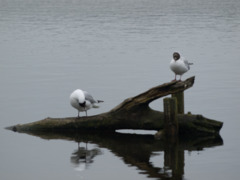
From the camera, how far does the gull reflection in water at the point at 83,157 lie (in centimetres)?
1856

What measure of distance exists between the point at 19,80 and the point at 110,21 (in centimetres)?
3604

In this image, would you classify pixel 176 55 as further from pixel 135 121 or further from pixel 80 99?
pixel 80 99

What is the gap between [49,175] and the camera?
17.8m

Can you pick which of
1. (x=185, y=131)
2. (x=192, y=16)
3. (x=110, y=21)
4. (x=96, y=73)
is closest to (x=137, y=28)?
(x=110, y=21)

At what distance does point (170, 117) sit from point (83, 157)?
9.41 feet

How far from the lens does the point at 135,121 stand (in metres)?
20.4

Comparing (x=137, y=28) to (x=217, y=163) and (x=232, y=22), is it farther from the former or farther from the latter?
(x=217, y=163)

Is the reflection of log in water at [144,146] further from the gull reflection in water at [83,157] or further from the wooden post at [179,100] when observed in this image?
the wooden post at [179,100]

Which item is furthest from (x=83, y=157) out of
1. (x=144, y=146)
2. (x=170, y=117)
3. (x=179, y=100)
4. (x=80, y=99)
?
(x=179, y=100)

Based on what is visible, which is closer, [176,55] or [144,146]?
[144,146]

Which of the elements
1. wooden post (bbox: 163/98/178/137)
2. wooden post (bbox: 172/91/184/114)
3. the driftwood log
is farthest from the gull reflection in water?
wooden post (bbox: 172/91/184/114)

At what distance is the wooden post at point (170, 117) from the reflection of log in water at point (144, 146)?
355 mm

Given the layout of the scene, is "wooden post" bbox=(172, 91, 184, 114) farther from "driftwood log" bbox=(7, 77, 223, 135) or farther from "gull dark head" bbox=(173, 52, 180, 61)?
"gull dark head" bbox=(173, 52, 180, 61)

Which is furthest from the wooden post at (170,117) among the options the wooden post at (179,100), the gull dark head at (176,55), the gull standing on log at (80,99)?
the gull dark head at (176,55)
